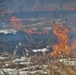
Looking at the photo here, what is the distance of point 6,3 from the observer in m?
7.63

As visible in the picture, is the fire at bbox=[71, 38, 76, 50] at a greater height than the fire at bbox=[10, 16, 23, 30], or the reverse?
the fire at bbox=[10, 16, 23, 30]

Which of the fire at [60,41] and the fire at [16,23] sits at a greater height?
the fire at [16,23]

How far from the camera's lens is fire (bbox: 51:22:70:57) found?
5.99 metres

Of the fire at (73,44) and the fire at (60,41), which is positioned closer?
the fire at (60,41)

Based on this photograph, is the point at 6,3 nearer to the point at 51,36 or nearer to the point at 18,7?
the point at 18,7

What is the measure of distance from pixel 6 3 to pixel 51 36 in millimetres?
1709

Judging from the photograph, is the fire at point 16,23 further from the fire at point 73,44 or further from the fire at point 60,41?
the fire at point 73,44

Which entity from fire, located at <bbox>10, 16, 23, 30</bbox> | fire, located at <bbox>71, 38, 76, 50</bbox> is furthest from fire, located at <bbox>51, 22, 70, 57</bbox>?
fire, located at <bbox>10, 16, 23, 30</bbox>

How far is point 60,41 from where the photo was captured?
655 cm

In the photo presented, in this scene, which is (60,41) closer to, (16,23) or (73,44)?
(73,44)

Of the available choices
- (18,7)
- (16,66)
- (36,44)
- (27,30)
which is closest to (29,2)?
(18,7)

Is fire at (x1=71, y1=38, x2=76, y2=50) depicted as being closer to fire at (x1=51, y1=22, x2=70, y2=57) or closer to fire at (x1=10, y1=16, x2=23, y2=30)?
fire at (x1=51, y1=22, x2=70, y2=57)

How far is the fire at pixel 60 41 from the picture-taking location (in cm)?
599

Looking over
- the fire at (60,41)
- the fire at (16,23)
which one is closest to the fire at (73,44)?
the fire at (60,41)
